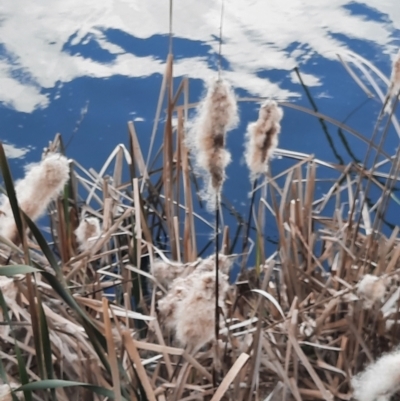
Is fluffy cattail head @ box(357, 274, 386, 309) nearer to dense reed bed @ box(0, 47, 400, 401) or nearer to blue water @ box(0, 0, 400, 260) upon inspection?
dense reed bed @ box(0, 47, 400, 401)

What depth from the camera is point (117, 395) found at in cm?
54

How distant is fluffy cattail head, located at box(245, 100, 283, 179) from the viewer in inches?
26.7

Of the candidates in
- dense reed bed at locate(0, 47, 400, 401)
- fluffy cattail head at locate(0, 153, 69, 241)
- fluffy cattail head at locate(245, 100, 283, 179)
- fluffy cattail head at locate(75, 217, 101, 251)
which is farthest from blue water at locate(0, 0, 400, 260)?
fluffy cattail head at locate(0, 153, 69, 241)

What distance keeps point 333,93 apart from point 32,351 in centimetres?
98

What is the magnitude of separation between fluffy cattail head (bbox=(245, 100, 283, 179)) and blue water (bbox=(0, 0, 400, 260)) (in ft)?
2.18

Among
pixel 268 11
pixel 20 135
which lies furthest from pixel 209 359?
pixel 268 11

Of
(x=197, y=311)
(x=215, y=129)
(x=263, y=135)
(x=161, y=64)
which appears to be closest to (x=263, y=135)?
(x=263, y=135)

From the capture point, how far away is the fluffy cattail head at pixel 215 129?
23.3 inches

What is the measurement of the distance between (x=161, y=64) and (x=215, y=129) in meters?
0.92

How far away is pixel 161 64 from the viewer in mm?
1470

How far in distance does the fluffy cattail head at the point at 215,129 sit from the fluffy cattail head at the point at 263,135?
7 cm

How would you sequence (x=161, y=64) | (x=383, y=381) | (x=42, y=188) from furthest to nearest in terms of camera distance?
1. (x=161, y=64)
2. (x=42, y=188)
3. (x=383, y=381)

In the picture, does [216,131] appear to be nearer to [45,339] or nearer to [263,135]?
[263,135]

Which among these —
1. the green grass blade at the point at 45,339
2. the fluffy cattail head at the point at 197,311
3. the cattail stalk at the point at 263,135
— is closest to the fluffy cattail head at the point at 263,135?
the cattail stalk at the point at 263,135
